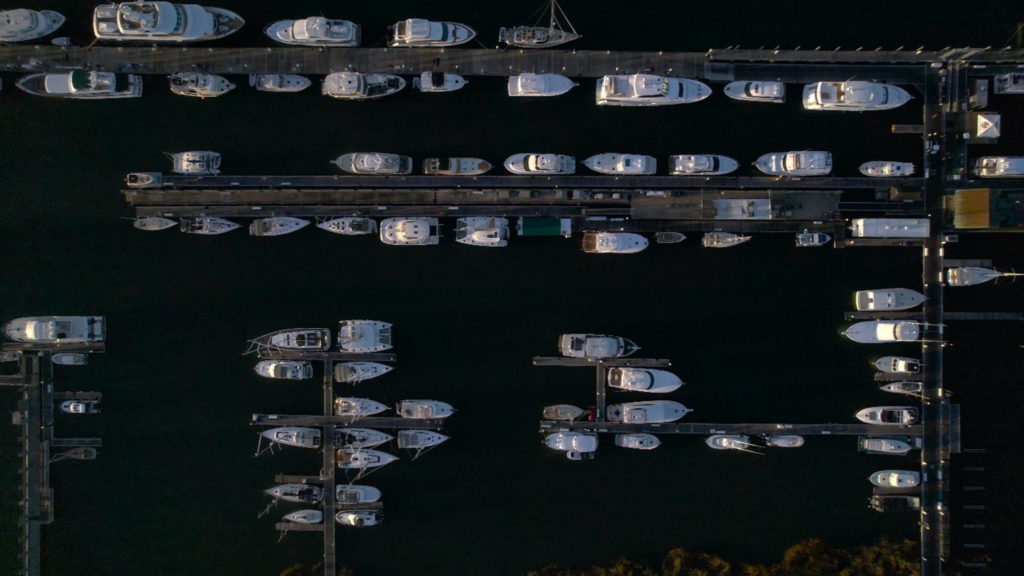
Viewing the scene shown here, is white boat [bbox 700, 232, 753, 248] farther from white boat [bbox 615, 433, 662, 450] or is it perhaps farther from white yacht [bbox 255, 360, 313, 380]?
white yacht [bbox 255, 360, 313, 380]

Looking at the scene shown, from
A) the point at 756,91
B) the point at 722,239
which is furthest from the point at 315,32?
the point at 722,239

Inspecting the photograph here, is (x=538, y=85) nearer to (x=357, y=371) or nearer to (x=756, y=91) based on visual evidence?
(x=756, y=91)

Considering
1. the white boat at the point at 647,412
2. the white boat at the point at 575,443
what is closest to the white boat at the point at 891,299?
the white boat at the point at 647,412

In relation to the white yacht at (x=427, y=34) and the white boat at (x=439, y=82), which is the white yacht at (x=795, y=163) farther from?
the white yacht at (x=427, y=34)

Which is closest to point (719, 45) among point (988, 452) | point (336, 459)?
point (988, 452)

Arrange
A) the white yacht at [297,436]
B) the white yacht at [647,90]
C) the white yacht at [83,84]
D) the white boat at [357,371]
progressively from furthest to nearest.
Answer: the white yacht at [297,436] → the white boat at [357,371] → the white yacht at [83,84] → the white yacht at [647,90]

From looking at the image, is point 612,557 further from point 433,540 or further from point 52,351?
point 52,351
